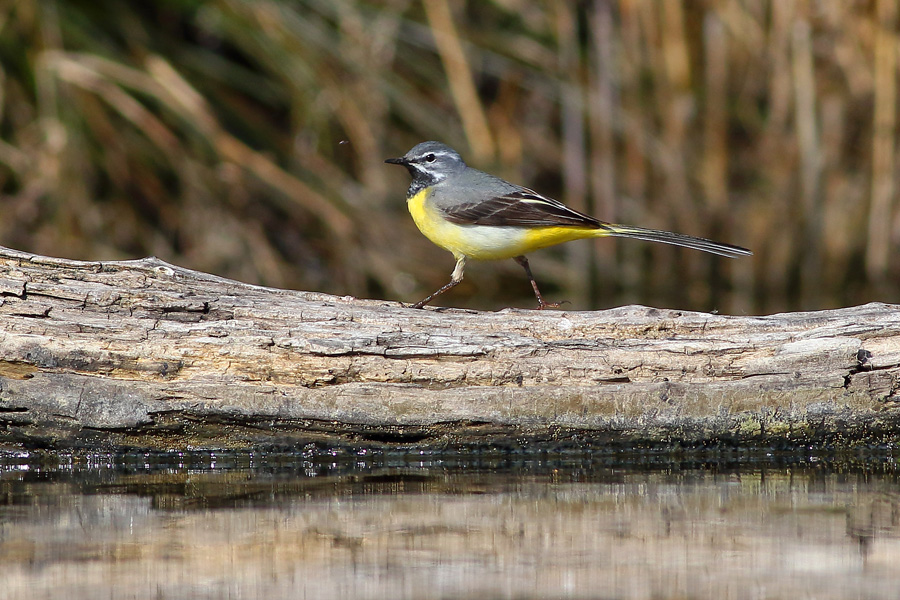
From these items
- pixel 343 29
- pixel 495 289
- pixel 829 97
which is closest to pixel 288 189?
pixel 343 29

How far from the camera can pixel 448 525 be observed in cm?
382

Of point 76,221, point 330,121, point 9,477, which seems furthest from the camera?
point 330,121

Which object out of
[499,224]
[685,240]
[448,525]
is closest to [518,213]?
[499,224]

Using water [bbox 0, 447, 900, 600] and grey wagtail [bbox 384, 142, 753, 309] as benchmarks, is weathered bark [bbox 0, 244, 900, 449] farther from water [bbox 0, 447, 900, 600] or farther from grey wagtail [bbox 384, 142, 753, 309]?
grey wagtail [bbox 384, 142, 753, 309]

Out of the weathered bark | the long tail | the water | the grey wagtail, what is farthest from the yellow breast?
the water

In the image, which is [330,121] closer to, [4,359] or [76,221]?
[76,221]

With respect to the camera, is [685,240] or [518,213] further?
[518,213]

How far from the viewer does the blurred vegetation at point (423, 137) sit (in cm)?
1027

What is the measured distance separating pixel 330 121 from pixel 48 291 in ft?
21.0

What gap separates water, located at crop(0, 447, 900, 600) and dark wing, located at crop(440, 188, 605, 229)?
170 cm

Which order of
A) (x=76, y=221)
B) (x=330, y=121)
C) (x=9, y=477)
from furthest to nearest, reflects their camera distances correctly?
1. (x=330, y=121)
2. (x=76, y=221)
3. (x=9, y=477)

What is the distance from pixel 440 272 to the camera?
11.2 metres

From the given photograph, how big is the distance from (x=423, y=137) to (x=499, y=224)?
5.20 m

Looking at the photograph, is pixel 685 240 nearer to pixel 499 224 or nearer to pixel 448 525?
pixel 499 224
